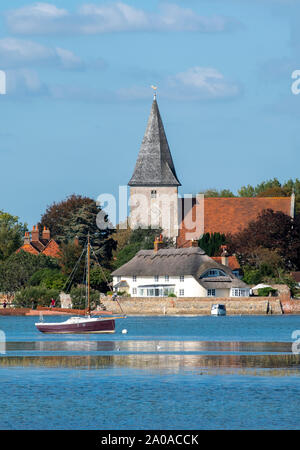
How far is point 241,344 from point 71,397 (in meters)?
25.4

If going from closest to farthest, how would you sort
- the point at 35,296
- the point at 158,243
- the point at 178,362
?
1. the point at 178,362
2. the point at 35,296
3. the point at 158,243

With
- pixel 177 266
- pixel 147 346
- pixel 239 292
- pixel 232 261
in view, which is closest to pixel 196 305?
pixel 239 292

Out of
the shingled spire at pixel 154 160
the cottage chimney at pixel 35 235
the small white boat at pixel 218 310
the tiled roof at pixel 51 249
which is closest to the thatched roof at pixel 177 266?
the small white boat at pixel 218 310

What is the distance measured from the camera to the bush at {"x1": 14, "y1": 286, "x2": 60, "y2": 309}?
10550 centimetres

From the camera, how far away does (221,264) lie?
107m

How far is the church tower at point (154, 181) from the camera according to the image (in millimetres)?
129625

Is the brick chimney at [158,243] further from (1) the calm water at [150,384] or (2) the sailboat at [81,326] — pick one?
(1) the calm water at [150,384]

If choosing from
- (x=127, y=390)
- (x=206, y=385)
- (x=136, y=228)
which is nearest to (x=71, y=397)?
(x=127, y=390)

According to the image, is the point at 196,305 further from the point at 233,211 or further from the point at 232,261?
the point at 233,211

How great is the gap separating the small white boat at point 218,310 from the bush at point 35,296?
543 inches

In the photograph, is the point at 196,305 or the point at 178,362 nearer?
the point at 178,362

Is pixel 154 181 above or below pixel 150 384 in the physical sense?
above

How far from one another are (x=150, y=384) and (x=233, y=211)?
8930 cm

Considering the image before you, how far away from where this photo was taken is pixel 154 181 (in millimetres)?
130750
